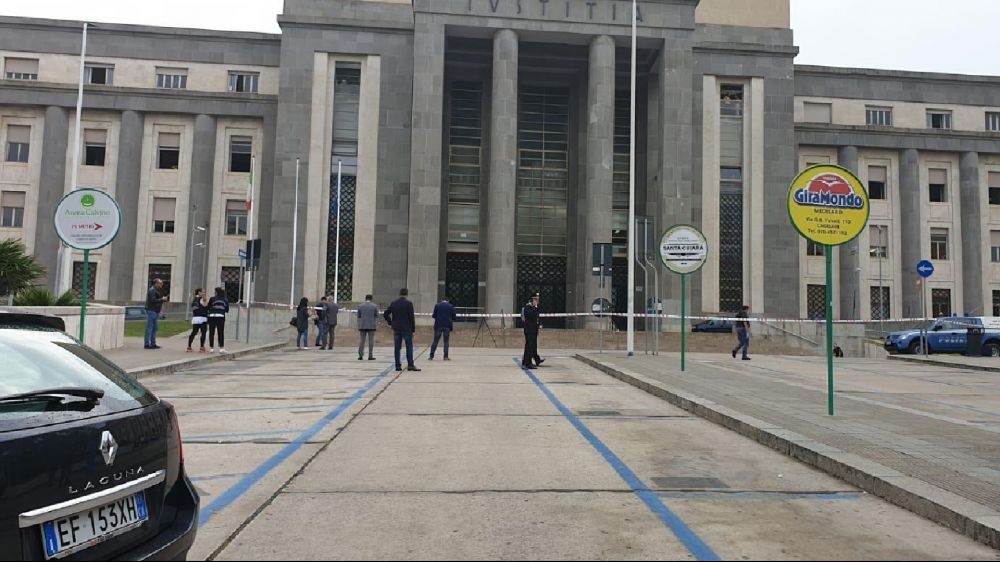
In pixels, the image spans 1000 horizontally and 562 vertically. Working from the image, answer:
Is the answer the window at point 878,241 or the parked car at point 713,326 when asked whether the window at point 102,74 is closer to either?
the parked car at point 713,326

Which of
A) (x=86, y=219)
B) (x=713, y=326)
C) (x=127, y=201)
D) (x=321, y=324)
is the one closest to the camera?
(x=86, y=219)

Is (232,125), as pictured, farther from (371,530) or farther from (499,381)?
(371,530)

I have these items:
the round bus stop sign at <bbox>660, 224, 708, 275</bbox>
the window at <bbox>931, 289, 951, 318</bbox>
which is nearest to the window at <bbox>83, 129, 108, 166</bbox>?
the round bus stop sign at <bbox>660, 224, 708, 275</bbox>

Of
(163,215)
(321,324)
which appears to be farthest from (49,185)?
(321,324)

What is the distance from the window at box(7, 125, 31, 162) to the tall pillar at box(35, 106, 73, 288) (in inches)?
53.6

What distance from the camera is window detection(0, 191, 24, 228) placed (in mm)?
41125

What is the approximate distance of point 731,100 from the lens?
1678 inches

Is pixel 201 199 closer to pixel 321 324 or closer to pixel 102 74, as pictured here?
pixel 102 74

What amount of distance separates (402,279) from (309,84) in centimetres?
1238

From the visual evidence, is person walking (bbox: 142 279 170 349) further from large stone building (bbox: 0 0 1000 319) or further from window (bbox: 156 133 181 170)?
window (bbox: 156 133 181 170)

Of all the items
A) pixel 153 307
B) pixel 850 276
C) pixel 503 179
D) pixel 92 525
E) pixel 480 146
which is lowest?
pixel 92 525

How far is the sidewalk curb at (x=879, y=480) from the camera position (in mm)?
4234

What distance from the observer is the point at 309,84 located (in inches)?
1533

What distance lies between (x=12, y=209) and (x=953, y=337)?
50130mm
